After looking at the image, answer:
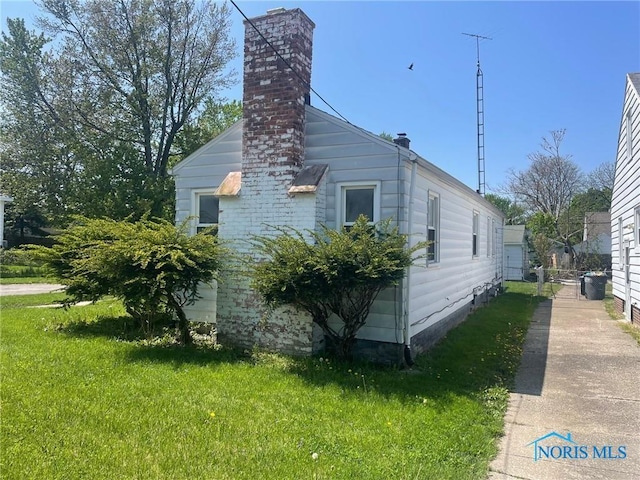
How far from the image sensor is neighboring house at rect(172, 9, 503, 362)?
6.65 meters

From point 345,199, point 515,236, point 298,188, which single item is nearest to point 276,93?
point 298,188

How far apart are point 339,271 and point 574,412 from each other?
316 centimetres

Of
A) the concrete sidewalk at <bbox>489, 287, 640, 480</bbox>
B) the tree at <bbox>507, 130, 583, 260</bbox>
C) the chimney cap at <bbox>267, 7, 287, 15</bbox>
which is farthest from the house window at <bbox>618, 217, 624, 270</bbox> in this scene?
the tree at <bbox>507, 130, 583, 260</bbox>

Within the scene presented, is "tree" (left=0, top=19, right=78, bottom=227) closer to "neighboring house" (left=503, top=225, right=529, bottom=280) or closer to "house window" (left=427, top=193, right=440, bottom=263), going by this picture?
"house window" (left=427, top=193, right=440, bottom=263)

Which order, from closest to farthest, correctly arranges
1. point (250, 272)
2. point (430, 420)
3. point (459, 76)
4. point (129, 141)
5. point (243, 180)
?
point (430, 420) → point (250, 272) → point (243, 180) → point (459, 76) → point (129, 141)

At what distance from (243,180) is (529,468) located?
5.64 meters

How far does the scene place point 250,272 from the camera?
6.74 m

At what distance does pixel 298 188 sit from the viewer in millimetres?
6781

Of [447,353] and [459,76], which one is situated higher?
[459,76]

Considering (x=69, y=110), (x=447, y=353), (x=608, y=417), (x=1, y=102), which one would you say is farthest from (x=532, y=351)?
(x=1, y=102)

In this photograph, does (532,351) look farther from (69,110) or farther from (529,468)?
(69,110)

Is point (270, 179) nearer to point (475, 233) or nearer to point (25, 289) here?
point (475, 233)

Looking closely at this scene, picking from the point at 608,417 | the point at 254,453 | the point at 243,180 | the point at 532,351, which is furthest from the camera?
the point at 532,351

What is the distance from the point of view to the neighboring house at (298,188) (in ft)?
21.8
